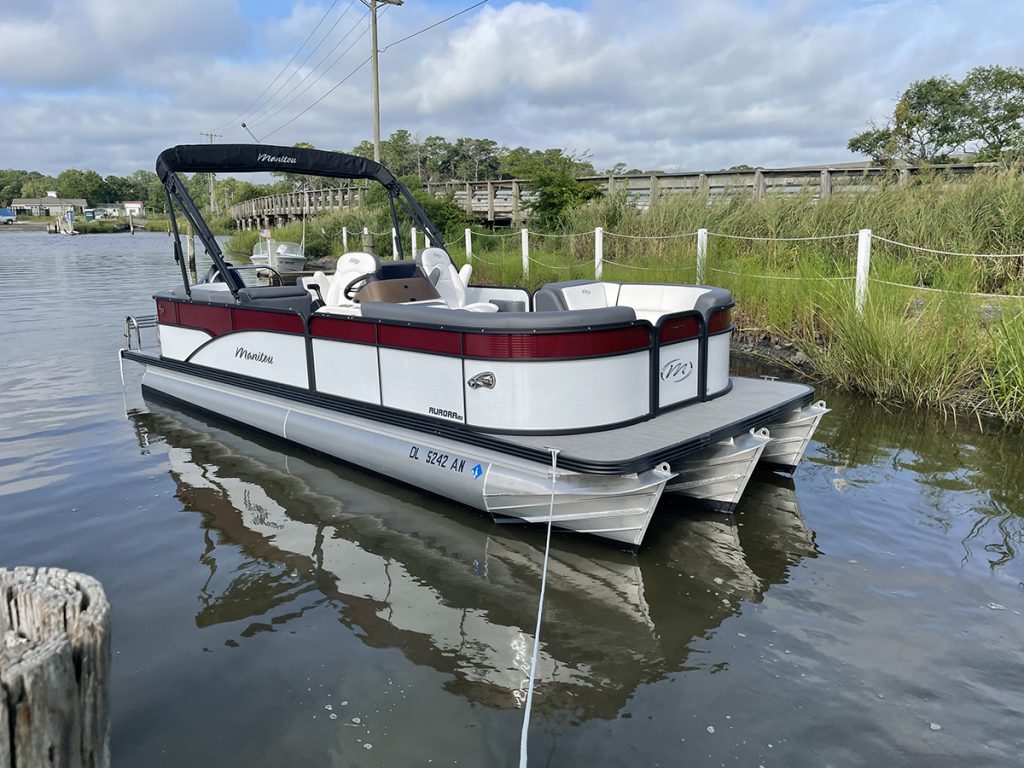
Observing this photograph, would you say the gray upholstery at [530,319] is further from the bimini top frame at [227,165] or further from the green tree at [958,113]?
the green tree at [958,113]

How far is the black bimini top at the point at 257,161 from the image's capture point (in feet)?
23.9

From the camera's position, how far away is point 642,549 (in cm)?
490

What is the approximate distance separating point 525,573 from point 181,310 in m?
5.28

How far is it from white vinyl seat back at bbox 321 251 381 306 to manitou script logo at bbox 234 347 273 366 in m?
0.76

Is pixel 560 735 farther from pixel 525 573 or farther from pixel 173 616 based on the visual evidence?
pixel 173 616

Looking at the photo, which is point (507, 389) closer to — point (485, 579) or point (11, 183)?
point (485, 579)

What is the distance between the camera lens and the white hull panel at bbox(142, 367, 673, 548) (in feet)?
15.1

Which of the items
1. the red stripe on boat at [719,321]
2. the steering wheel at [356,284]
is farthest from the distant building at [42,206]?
the red stripe on boat at [719,321]

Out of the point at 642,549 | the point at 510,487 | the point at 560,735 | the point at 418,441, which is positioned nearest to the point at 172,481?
the point at 418,441

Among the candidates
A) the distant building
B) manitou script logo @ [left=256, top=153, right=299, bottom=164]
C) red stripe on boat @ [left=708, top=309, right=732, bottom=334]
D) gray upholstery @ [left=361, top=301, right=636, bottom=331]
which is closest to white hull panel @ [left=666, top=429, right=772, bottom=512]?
red stripe on boat @ [left=708, top=309, right=732, bottom=334]

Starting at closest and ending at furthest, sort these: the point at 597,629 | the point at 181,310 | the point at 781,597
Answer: the point at 597,629
the point at 781,597
the point at 181,310

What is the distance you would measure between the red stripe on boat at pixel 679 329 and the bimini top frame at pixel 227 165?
3.23 m

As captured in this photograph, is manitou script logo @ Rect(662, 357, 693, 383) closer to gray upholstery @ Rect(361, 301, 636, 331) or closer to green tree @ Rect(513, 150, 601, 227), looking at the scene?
gray upholstery @ Rect(361, 301, 636, 331)

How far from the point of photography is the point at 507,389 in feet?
16.6
